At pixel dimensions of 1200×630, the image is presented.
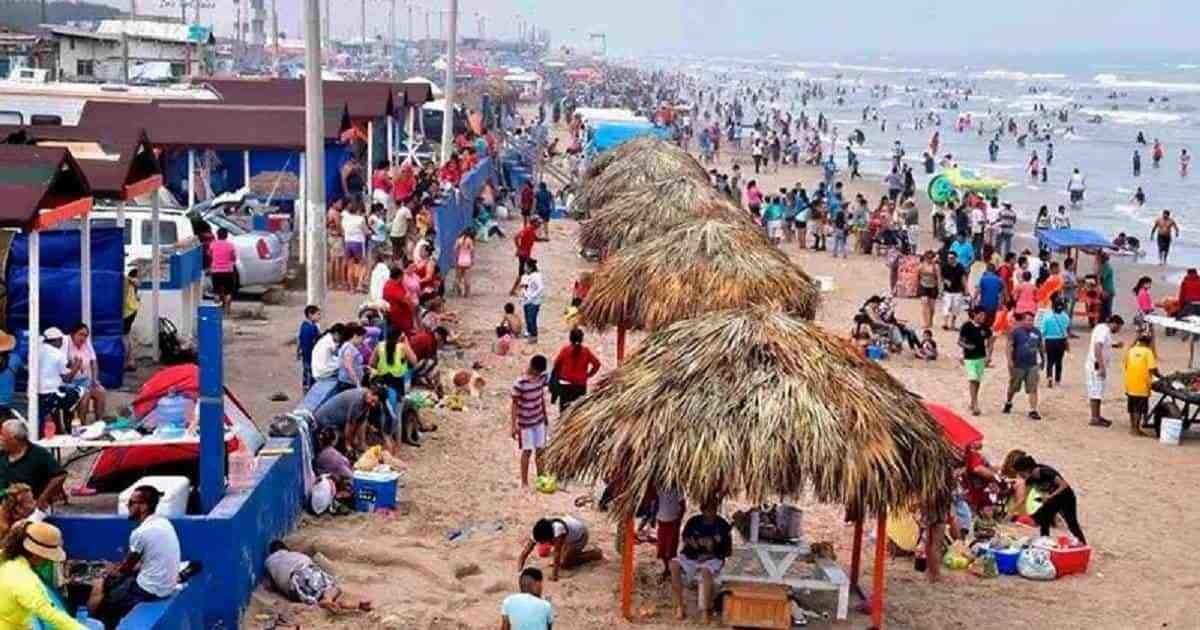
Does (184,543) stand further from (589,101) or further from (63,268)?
(589,101)

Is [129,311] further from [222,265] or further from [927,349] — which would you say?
[927,349]

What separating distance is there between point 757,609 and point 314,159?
24.8 ft

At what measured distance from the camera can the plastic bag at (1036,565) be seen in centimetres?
1230

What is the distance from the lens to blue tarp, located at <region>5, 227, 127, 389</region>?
1443 cm

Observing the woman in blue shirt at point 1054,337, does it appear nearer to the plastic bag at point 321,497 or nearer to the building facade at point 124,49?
the plastic bag at point 321,497

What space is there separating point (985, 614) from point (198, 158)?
58.1ft

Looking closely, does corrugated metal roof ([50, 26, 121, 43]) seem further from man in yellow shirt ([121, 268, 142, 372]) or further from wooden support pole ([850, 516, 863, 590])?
wooden support pole ([850, 516, 863, 590])

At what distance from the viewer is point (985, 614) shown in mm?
11336

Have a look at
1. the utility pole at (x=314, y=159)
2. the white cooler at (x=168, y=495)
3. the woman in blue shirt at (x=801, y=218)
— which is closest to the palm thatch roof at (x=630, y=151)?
the woman in blue shirt at (x=801, y=218)

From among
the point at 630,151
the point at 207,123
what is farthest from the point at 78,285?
the point at 630,151

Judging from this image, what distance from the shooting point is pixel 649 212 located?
21.2 meters

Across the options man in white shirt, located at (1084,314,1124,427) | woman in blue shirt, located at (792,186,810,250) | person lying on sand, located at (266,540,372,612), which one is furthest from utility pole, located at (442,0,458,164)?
person lying on sand, located at (266,540,372,612)

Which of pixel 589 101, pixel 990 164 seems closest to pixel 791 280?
pixel 990 164

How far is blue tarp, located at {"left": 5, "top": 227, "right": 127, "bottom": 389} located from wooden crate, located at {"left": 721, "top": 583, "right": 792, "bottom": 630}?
7.05 metres
